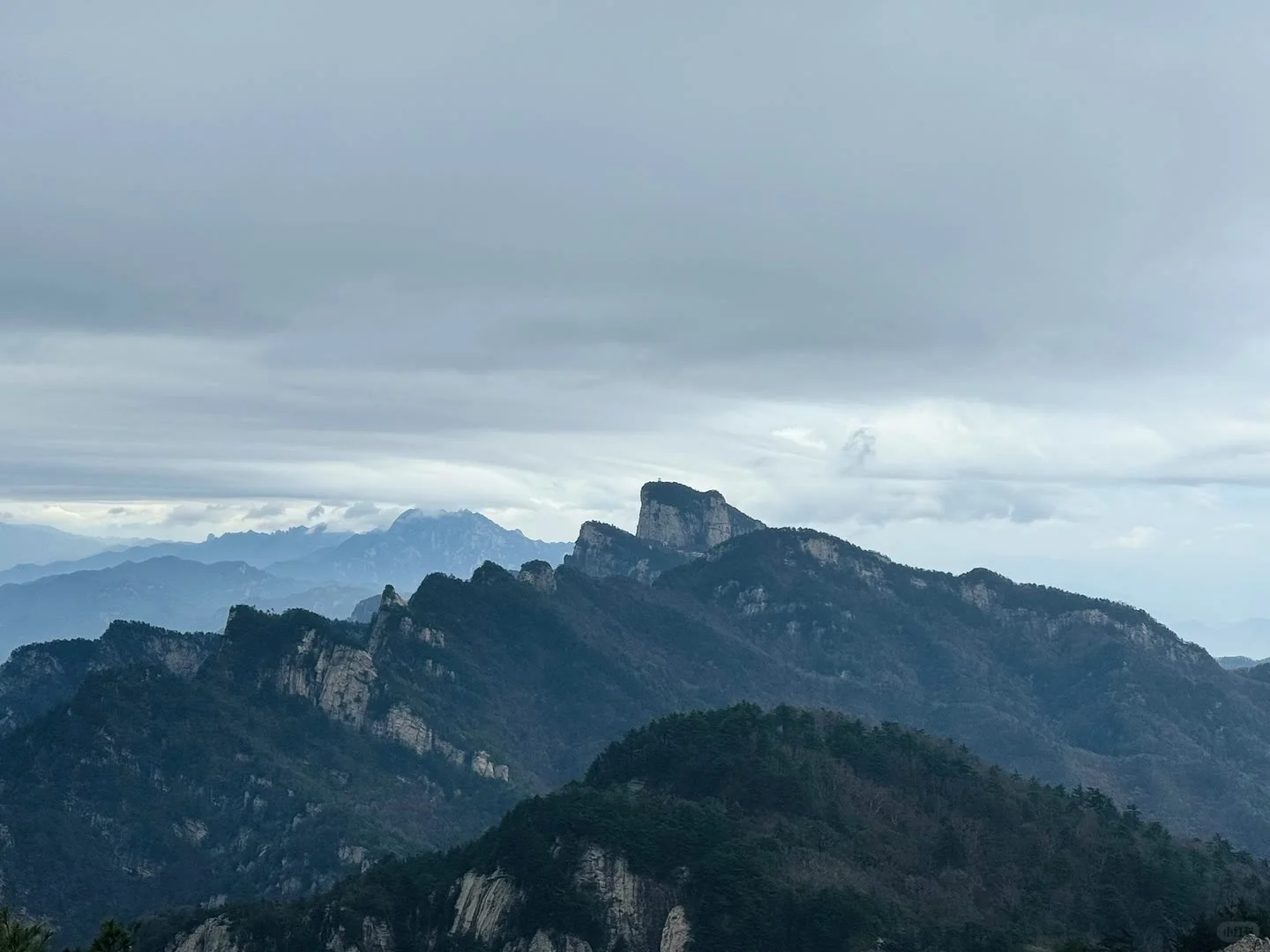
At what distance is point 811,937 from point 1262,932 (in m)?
64.6

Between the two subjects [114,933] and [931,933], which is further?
[931,933]

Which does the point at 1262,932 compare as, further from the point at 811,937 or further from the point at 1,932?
the point at 1,932

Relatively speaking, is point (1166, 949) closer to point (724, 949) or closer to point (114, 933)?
point (724, 949)

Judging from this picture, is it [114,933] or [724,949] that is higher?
[114,933]

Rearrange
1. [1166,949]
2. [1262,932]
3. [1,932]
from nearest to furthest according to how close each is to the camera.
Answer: [1,932]
[1262,932]
[1166,949]

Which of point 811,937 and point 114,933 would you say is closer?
point 114,933

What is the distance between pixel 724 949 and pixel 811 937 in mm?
13246

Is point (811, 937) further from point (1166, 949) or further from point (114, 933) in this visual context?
point (114, 933)

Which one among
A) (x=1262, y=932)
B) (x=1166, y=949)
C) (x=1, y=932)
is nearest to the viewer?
(x=1, y=932)

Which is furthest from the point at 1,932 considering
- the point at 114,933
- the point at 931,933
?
the point at 931,933

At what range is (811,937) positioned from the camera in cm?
19950

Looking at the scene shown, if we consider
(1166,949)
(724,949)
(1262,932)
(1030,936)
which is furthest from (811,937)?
(1262,932)

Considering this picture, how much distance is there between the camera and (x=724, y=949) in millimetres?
199750

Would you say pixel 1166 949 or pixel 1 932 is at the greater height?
pixel 1 932
